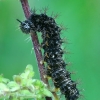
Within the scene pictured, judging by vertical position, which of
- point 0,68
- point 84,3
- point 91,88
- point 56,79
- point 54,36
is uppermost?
point 84,3

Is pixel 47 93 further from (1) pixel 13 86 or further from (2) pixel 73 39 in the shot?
(2) pixel 73 39

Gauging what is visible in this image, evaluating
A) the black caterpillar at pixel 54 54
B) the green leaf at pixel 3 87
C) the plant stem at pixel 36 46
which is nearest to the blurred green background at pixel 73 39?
the black caterpillar at pixel 54 54

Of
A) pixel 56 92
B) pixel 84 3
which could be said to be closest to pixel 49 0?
pixel 84 3

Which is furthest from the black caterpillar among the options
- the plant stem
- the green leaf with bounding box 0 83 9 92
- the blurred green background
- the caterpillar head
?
the blurred green background

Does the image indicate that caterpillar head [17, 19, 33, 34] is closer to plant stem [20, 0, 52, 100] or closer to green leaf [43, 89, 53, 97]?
plant stem [20, 0, 52, 100]

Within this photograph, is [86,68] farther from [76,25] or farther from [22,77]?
[22,77]

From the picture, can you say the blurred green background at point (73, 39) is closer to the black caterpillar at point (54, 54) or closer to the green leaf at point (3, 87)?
the black caterpillar at point (54, 54)
